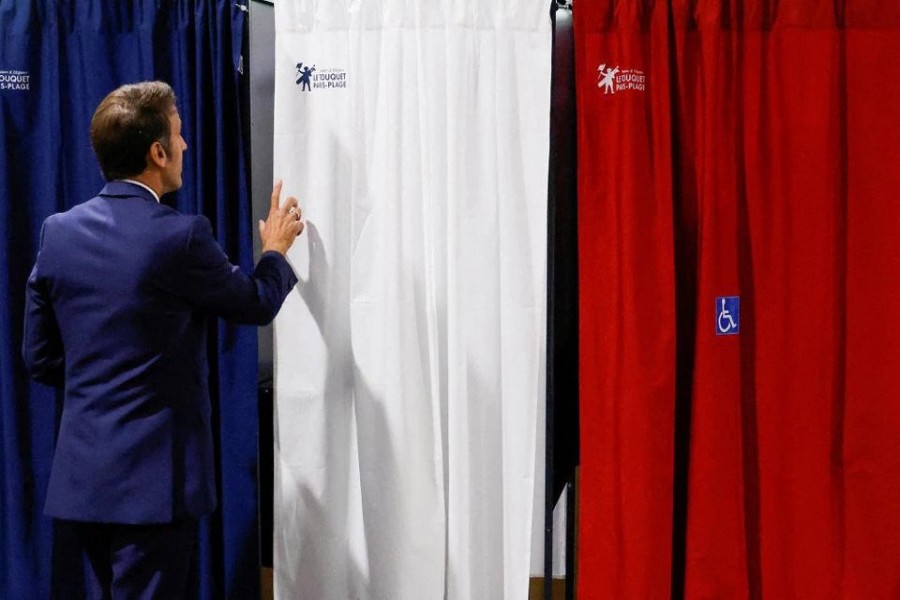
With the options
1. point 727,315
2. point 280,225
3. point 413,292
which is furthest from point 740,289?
point 280,225

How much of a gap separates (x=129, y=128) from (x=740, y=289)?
1.49 meters

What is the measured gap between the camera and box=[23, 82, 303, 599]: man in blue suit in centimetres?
160

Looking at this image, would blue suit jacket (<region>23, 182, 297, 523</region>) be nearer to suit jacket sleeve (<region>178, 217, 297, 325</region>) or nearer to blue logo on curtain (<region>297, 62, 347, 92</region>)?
suit jacket sleeve (<region>178, 217, 297, 325</region>)

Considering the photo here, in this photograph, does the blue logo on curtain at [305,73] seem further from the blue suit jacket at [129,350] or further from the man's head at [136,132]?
the blue suit jacket at [129,350]

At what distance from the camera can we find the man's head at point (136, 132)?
1.65 m

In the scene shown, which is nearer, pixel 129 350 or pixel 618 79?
pixel 129 350

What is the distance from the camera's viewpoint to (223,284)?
65.6 inches

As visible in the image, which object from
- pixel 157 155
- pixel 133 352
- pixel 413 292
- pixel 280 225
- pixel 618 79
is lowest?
pixel 133 352

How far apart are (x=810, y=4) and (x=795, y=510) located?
1.27 m

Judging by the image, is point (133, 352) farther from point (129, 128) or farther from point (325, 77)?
point (325, 77)

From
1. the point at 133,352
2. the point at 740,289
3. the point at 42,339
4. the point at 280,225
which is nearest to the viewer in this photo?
the point at 133,352

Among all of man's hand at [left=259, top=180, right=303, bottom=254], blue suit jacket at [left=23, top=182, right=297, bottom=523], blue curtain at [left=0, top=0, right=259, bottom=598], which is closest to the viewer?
blue suit jacket at [left=23, top=182, right=297, bottom=523]

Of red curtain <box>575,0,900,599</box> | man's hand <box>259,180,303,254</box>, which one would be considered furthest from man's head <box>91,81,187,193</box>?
red curtain <box>575,0,900,599</box>

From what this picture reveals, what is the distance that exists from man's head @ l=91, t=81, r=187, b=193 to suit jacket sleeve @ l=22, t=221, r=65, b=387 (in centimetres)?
21
